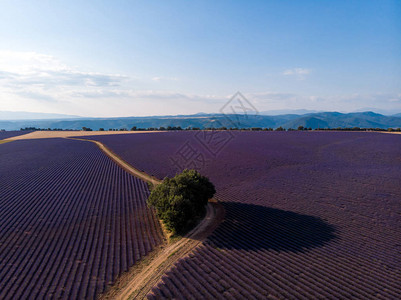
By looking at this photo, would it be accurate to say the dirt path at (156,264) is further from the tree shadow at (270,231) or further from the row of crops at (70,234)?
the tree shadow at (270,231)

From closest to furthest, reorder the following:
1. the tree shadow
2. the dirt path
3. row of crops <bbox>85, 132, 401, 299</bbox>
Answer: row of crops <bbox>85, 132, 401, 299</bbox>, the dirt path, the tree shadow

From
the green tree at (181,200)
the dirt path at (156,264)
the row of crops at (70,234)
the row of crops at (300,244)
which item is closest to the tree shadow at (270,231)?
the row of crops at (300,244)

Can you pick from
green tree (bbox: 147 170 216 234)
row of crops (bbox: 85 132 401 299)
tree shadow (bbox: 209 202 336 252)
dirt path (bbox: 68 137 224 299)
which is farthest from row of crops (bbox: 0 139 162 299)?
tree shadow (bbox: 209 202 336 252)

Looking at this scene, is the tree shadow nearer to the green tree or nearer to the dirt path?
the dirt path

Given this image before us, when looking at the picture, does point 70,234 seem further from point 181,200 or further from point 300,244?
point 300,244

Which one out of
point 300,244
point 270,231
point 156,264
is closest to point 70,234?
point 156,264

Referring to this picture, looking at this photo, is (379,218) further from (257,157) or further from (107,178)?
(107,178)

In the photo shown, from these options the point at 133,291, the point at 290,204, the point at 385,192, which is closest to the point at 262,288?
the point at 133,291
